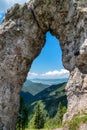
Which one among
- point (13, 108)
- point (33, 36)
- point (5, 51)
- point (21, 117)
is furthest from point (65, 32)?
point (21, 117)

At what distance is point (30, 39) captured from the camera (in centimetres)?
5131

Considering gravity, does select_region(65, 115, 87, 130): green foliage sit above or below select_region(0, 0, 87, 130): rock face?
below

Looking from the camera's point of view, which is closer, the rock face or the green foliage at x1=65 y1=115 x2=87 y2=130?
the green foliage at x1=65 y1=115 x2=87 y2=130

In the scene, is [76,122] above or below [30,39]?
below

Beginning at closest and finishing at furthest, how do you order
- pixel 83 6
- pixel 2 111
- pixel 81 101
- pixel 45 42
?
pixel 81 101 < pixel 83 6 < pixel 2 111 < pixel 45 42

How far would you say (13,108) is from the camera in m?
51.2

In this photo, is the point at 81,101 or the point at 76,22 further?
the point at 76,22

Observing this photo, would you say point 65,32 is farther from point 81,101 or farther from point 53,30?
point 81,101

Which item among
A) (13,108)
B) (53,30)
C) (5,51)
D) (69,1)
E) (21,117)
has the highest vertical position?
(69,1)

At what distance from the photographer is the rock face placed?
4550cm

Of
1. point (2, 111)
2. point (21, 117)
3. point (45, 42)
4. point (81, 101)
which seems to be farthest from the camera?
point (21, 117)

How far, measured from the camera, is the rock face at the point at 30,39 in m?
45.5

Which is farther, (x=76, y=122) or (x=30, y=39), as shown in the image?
(x=30, y=39)

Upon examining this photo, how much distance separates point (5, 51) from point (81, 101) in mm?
17070
